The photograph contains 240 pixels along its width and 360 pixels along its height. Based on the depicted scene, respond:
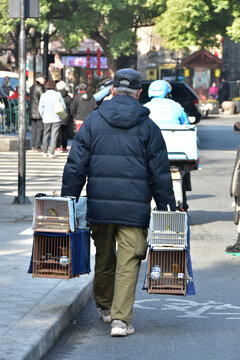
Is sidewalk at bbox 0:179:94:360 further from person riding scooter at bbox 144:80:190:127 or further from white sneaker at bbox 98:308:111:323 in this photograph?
person riding scooter at bbox 144:80:190:127

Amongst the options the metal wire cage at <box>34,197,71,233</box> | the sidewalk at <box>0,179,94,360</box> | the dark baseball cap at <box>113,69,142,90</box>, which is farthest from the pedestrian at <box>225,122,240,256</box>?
the metal wire cage at <box>34,197,71,233</box>

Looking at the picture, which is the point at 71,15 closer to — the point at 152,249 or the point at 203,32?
the point at 203,32

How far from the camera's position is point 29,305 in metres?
6.27

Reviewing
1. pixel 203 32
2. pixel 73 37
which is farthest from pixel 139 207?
pixel 73 37

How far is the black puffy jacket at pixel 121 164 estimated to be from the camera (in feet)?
19.3

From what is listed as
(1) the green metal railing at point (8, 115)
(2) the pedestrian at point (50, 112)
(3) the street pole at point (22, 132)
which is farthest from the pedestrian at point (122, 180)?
(1) the green metal railing at point (8, 115)

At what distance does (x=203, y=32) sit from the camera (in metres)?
31.2

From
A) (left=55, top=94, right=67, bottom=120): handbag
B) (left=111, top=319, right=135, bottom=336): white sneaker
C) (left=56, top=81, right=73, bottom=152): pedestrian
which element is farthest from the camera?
(left=56, top=81, right=73, bottom=152): pedestrian

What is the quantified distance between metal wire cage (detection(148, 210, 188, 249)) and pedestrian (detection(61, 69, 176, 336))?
7cm

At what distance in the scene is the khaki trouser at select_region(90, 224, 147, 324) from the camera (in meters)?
5.87

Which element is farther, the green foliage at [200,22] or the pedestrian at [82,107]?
the green foliage at [200,22]

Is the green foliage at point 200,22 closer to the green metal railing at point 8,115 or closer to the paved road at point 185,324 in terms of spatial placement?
the green metal railing at point 8,115

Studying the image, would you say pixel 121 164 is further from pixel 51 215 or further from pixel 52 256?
pixel 52 256

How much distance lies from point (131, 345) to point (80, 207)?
101 cm
